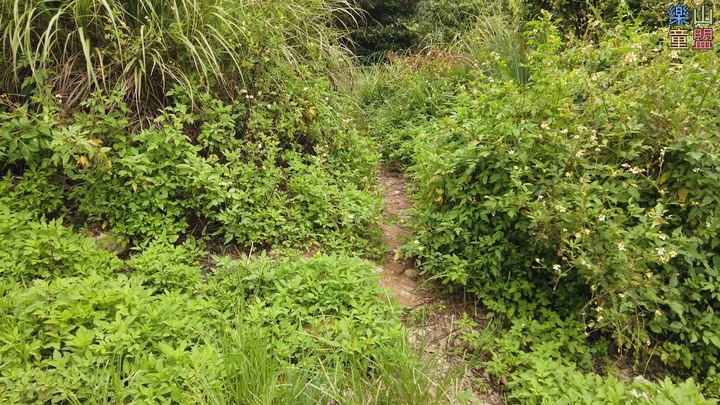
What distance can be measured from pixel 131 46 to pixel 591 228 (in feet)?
10.2

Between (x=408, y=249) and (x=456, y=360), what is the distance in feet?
2.73

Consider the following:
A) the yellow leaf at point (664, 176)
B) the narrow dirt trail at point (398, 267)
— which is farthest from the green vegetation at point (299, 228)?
the narrow dirt trail at point (398, 267)

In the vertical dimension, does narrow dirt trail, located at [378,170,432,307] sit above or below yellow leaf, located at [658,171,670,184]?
below

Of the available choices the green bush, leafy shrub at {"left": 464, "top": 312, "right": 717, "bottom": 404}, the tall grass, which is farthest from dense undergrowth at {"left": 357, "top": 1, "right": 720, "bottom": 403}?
the tall grass

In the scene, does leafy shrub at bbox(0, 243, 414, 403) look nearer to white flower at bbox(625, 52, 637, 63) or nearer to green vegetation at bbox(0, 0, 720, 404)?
green vegetation at bbox(0, 0, 720, 404)

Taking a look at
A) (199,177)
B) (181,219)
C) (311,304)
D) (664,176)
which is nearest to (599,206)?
(664,176)

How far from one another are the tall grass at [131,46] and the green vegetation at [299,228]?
0.7 inches

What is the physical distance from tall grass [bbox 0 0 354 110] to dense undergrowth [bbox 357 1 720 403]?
181cm

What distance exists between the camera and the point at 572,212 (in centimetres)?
233

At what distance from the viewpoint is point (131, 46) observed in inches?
119

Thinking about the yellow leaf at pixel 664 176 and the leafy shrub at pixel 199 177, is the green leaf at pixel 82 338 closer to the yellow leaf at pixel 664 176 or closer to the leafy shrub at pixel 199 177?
the leafy shrub at pixel 199 177

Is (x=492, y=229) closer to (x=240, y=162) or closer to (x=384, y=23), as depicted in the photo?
(x=240, y=162)

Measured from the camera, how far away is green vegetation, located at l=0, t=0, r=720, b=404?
1889mm

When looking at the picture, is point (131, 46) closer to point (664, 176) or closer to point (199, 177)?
point (199, 177)
